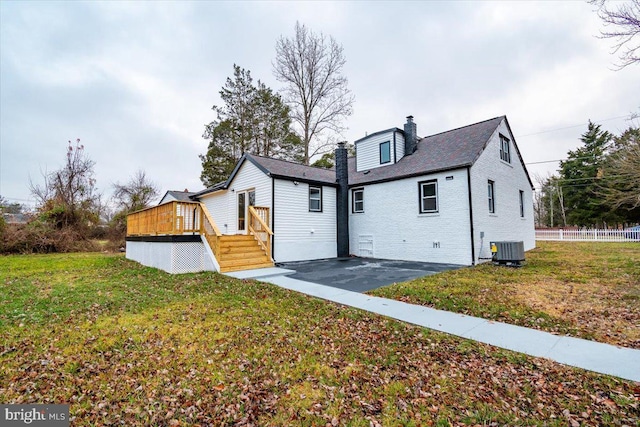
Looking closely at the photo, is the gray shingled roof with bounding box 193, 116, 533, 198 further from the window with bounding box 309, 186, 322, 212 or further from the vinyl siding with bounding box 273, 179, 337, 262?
the vinyl siding with bounding box 273, 179, 337, 262

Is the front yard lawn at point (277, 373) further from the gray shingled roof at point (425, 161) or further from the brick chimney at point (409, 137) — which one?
the brick chimney at point (409, 137)

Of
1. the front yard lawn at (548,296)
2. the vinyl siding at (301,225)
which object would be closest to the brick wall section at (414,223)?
the vinyl siding at (301,225)

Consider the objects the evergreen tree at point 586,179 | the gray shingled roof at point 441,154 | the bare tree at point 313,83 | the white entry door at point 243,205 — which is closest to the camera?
the gray shingled roof at point 441,154

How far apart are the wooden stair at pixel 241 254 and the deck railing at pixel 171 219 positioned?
1.20m

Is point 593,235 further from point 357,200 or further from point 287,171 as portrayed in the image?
point 287,171

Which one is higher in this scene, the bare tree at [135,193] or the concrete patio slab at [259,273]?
the bare tree at [135,193]

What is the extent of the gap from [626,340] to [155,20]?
16.1 meters

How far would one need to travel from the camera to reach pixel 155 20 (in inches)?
434

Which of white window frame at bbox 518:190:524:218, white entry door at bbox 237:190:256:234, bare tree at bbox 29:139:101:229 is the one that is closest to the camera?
white entry door at bbox 237:190:256:234

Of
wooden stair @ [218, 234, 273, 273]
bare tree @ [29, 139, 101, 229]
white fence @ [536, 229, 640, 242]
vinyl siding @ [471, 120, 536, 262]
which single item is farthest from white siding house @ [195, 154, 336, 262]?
white fence @ [536, 229, 640, 242]

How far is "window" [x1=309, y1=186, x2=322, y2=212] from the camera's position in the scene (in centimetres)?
1276

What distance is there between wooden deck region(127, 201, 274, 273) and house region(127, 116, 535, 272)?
0.04 meters

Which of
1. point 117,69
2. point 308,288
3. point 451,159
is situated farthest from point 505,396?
point 117,69

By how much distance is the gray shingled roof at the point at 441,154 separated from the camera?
10781 mm
